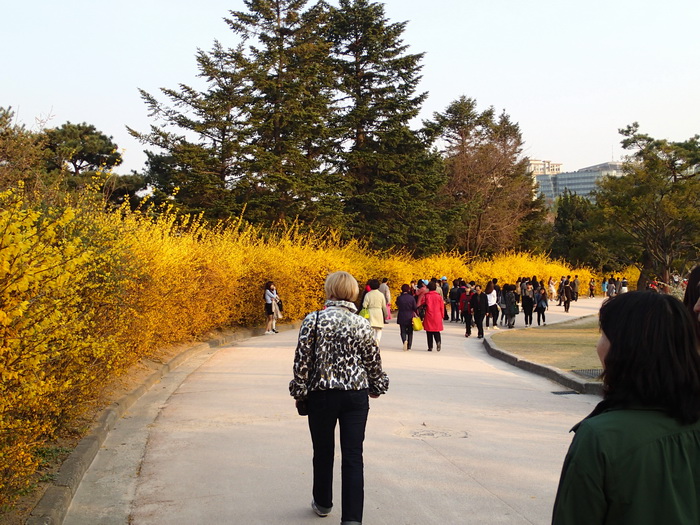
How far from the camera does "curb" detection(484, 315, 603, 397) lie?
37.1ft

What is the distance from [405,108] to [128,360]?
35.4 metres

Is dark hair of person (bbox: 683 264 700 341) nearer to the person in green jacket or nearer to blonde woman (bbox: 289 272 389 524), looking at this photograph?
the person in green jacket

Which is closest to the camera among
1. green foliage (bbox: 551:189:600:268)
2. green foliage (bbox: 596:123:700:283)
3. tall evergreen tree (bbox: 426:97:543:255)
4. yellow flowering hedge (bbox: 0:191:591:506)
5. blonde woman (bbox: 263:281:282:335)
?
yellow flowering hedge (bbox: 0:191:591:506)

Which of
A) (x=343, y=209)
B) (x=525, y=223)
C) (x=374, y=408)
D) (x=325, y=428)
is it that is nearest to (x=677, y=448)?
(x=325, y=428)

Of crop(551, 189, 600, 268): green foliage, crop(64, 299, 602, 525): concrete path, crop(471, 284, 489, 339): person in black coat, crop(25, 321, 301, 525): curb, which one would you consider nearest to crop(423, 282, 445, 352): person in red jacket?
crop(471, 284, 489, 339): person in black coat

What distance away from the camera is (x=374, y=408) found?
9.77 metres

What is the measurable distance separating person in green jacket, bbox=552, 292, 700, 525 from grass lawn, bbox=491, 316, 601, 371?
39.2ft

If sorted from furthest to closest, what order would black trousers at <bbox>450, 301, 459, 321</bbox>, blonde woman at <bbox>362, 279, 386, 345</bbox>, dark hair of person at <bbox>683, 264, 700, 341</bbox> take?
black trousers at <bbox>450, 301, 459, 321</bbox>, blonde woman at <bbox>362, 279, 386, 345</bbox>, dark hair of person at <bbox>683, 264, 700, 341</bbox>

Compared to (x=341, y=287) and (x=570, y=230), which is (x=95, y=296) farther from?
(x=570, y=230)

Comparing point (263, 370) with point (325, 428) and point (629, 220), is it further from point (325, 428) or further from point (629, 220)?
point (629, 220)

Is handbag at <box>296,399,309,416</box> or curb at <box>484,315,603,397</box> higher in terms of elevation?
handbag at <box>296,399,309,416</box>

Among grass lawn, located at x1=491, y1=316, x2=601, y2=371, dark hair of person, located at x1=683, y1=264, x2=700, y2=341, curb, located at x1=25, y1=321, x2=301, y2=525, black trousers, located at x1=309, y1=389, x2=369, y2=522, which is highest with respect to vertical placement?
dark hair of person, located at x1=683, y1=264, x2=700, y2=341

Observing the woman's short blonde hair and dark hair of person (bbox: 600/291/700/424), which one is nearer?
dark hair of person (bbox: 600/291/700/424)

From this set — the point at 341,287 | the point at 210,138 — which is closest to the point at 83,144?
the point at 210,138
